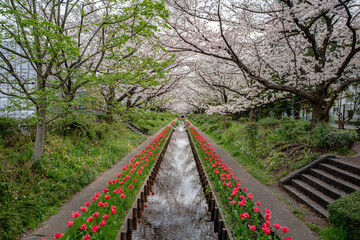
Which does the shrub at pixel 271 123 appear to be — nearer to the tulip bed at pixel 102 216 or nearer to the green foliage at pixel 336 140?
the green foliage at pixel 336 140

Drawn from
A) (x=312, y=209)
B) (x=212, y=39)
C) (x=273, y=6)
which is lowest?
(x=312, y=209)

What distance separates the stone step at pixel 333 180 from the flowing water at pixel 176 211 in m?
3.36

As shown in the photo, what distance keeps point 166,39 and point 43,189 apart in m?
7.71

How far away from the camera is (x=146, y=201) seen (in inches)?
239

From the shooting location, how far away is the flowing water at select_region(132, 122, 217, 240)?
4.45 m

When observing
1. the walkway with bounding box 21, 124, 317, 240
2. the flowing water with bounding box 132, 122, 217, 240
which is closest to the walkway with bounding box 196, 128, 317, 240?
the walkway with bounding box 21, 124, 317, 240

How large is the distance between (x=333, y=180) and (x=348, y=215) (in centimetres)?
204

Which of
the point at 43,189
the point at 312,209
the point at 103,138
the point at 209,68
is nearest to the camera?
the point at 312,209

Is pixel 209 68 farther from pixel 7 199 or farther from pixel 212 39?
pixel 7 199

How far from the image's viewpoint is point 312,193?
5.28m

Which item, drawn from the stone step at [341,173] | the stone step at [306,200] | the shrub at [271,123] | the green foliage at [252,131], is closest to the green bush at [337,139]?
the stone step at [341,173]

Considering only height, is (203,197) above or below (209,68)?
below

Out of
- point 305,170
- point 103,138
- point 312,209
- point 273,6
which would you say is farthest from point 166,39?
point 312,209

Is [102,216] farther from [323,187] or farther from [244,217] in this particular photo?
[323,187]
